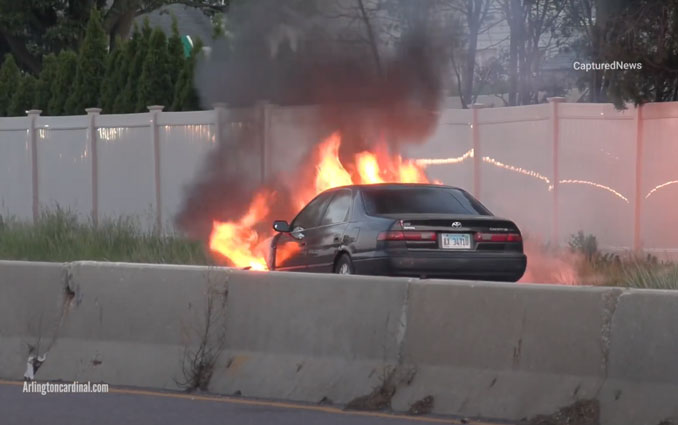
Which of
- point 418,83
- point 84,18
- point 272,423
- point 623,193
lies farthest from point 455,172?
point 84,18

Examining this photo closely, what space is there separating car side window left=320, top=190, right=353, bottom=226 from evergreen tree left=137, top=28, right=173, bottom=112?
1115 cm

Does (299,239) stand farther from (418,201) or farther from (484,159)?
(484,159)

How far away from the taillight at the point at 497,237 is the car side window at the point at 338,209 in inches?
56.8

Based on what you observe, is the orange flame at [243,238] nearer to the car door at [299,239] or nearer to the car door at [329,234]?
the car door at [299,239]

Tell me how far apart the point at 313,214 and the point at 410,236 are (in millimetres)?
2006

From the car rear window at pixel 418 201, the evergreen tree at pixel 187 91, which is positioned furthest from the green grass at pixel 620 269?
the evergreen tree at pixel 187 91

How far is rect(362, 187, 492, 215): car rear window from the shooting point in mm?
12797

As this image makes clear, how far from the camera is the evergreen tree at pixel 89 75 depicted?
25.5m

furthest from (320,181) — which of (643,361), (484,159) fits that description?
(643,361)

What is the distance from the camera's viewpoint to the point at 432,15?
742 inches

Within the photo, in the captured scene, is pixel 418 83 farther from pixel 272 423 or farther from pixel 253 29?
pixel 272 423

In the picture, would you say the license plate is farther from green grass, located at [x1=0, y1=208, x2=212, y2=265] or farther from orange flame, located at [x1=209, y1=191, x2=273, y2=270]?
green grass, located at [x1=0, y1=208, x2=212, y2=265]

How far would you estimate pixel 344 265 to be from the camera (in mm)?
12742

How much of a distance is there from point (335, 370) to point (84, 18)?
2741cm
